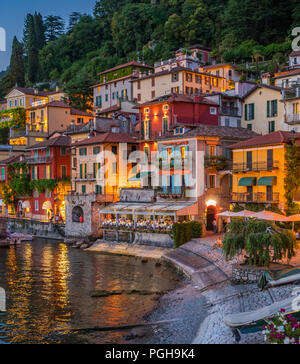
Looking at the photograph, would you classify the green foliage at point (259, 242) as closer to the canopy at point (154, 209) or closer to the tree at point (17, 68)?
the canopy at point (154, 209)

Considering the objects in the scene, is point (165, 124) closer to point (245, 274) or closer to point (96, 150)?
point (96, 150)

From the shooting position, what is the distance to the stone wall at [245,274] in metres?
24.0

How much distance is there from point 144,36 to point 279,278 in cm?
9652

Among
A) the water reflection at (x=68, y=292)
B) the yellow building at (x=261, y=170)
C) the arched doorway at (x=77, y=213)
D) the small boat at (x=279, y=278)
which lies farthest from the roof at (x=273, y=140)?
the arched doorway at (x=77, y=213)

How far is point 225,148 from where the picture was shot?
46.5 m

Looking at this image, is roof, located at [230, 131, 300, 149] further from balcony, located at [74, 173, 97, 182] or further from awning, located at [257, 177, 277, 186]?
balcony, located at [74, 173, 97, 182]

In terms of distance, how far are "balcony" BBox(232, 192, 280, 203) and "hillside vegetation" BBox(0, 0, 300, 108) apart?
125 feet

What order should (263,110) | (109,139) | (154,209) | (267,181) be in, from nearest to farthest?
(267,181)
(154,209)
(263,110)
(109,139)

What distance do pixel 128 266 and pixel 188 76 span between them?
36112 mm

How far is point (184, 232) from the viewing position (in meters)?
40.6

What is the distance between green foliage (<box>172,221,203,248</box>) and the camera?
40.5m

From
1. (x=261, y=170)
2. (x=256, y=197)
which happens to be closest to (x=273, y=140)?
(x=261, y=170)
